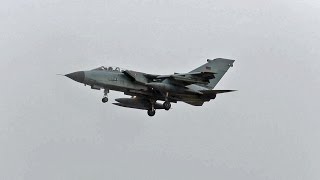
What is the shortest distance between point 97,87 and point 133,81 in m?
2.68

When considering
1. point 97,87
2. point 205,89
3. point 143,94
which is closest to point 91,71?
point 97,87

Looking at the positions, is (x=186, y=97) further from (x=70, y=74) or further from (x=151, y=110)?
(x=70, y=74)

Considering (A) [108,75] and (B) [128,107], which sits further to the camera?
(B) [128,107]

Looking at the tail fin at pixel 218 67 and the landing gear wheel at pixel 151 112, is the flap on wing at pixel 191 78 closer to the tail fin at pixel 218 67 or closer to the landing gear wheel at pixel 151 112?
the landing gear wheel at pixel 151 112

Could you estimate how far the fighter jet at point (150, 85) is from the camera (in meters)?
49.7

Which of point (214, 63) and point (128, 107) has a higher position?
point (214, 63)

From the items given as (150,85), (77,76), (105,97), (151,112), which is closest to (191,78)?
(150,85)

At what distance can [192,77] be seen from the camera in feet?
167

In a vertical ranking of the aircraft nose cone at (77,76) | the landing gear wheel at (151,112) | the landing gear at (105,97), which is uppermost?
the aircraft nose cone at (77,76)

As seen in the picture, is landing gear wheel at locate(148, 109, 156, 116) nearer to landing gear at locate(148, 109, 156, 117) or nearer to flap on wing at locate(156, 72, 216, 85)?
landing gear at locate(148, 109, 156, 117)

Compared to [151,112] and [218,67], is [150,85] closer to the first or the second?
[151,112]

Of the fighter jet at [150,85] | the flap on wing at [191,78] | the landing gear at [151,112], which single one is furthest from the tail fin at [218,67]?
the landing gear at [151,112]

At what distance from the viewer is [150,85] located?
1984 inches

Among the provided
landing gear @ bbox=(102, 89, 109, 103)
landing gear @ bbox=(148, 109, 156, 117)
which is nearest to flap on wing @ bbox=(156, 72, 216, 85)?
landing gear @ bbox=(148, 109, 156, 117)
